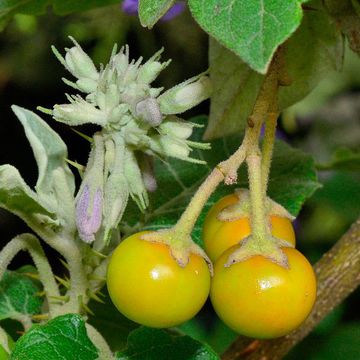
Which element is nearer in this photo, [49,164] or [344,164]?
[49,164]

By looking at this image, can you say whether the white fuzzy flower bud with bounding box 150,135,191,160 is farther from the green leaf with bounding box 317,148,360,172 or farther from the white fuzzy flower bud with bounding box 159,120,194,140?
the green leaf with bounding box 317,148,360,172

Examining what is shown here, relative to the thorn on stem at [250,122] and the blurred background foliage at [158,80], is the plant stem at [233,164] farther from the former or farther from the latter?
the blurred background foliage at [158,80]

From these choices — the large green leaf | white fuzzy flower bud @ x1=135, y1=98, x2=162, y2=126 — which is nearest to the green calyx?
white fuzzy flower bud @ x1=135, y1=98, x2=162, y2=126

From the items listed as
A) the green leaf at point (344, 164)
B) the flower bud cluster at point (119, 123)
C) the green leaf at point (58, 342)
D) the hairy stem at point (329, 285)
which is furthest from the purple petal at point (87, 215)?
the green leaf at point (344, 164)

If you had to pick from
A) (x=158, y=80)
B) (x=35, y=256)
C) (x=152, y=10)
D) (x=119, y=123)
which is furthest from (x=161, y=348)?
(x=158, y=80)

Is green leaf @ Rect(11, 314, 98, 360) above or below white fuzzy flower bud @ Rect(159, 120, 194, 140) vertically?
below

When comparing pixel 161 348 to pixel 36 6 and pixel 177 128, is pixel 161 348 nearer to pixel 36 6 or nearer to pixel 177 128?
pixel 177 128
